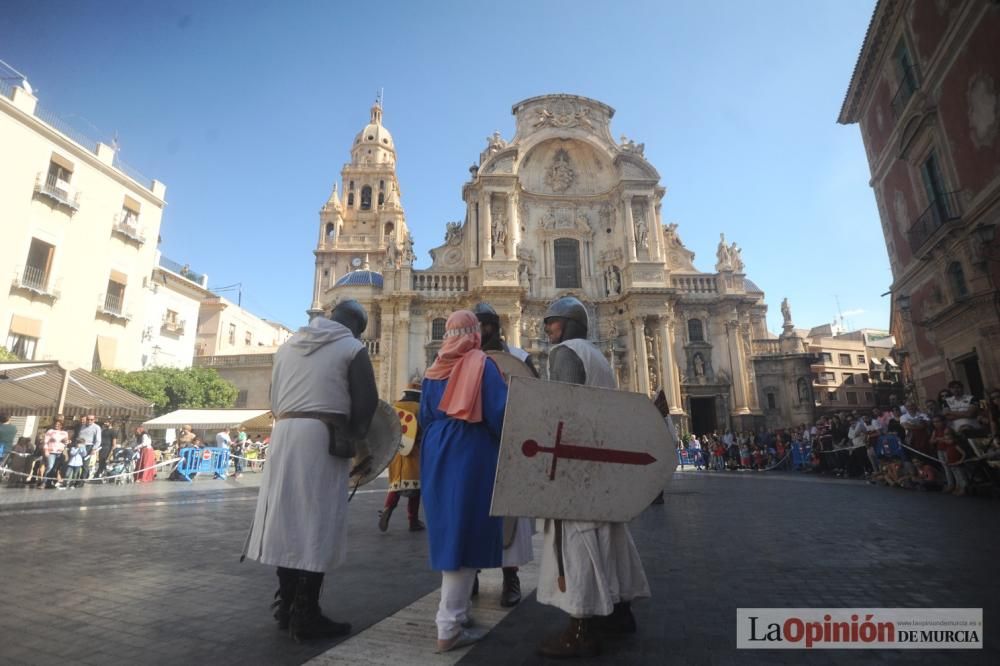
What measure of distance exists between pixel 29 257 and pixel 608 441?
1035 inches

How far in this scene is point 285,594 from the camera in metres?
2.79

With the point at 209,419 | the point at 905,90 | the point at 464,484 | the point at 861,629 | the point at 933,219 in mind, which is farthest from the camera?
the point at 209,419

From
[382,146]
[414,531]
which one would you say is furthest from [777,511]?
[382,146]

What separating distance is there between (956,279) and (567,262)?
58.1 feet

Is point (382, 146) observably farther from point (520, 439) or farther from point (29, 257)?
point (520, 439)

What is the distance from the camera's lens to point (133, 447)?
17.0 meters

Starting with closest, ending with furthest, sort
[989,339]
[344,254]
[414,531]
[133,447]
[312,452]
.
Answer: [312,452] < [414,531] < [989,339] < [133,447] < [344,254]

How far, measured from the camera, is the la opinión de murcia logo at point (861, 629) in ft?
7.91

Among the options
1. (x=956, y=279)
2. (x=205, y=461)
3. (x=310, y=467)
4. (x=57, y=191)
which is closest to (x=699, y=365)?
(x=956, y=279)

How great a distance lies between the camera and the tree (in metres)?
22.5

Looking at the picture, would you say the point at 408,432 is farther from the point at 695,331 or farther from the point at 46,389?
the point at 695,331

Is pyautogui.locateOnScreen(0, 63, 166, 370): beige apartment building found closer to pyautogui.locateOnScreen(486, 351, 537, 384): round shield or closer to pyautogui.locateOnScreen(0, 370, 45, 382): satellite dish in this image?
pyautogui.locateOnScreen(0, 370, 45, 382): satellite dish

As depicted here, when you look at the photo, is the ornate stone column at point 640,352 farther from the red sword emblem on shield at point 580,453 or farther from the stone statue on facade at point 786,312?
the red sword emblem on shield at point 580,453

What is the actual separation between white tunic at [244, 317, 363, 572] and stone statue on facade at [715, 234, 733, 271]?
92.1 ft
